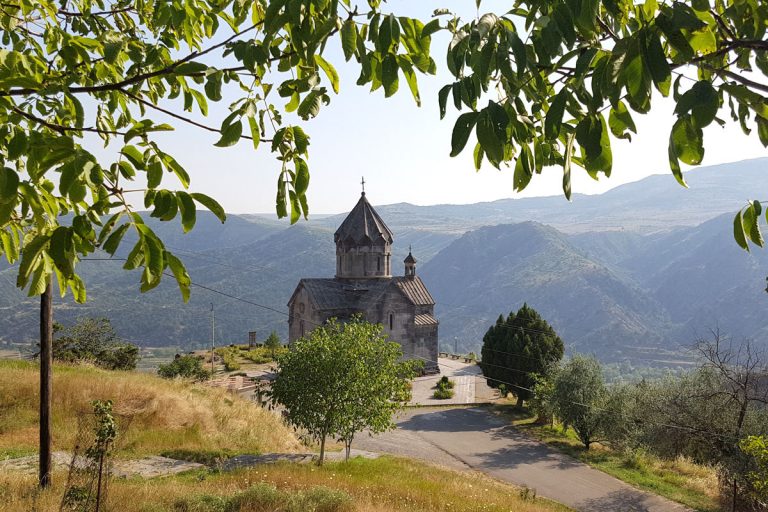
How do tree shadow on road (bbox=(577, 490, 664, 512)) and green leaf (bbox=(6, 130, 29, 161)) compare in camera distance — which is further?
tree shadow on road (bbox=(577, 490, 664, 512))

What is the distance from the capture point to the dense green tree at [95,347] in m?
23.4

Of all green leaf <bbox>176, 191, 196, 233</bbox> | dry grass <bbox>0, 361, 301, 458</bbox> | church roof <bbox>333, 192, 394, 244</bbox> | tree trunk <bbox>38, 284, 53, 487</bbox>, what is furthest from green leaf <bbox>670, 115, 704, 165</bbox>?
church roof <bbox>333, 192, 394, 244</bbox>

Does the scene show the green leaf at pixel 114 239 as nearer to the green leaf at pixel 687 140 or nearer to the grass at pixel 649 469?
the green leaf at pixel 687 140

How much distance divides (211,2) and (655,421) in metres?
21.2

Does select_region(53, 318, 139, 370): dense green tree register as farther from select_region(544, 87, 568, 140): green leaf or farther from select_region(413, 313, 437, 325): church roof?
select_region(544, 87, 568, 140): green leaf

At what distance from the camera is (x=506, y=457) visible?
65.5 ft

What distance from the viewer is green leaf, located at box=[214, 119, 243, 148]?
83.7 inches

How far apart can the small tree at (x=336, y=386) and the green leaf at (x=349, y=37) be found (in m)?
13.4

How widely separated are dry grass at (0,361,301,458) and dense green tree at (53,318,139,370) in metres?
4.64

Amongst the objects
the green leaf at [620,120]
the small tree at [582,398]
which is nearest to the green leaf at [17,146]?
the green leaf at [620,120]

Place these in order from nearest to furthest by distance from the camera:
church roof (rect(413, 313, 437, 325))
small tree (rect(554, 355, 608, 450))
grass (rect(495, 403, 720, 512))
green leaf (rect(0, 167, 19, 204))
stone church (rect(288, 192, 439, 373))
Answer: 1. green leaf (rect(0, 167, 19, 204))
2. grass (rect(495, 403, 720, 512))
3. small tree (rect(554, 355, 608, 450))
4. stone church (rect(288, 192, 439, 373))
5. church roof (rect(413, 313, 437, 325))

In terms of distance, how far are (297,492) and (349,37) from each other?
8.73 m

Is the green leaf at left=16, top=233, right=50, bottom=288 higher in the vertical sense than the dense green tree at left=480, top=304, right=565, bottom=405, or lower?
higher

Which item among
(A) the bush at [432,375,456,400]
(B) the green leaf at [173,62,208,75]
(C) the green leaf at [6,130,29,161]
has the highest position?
(B) the green leaf at [173,62,208,75]
